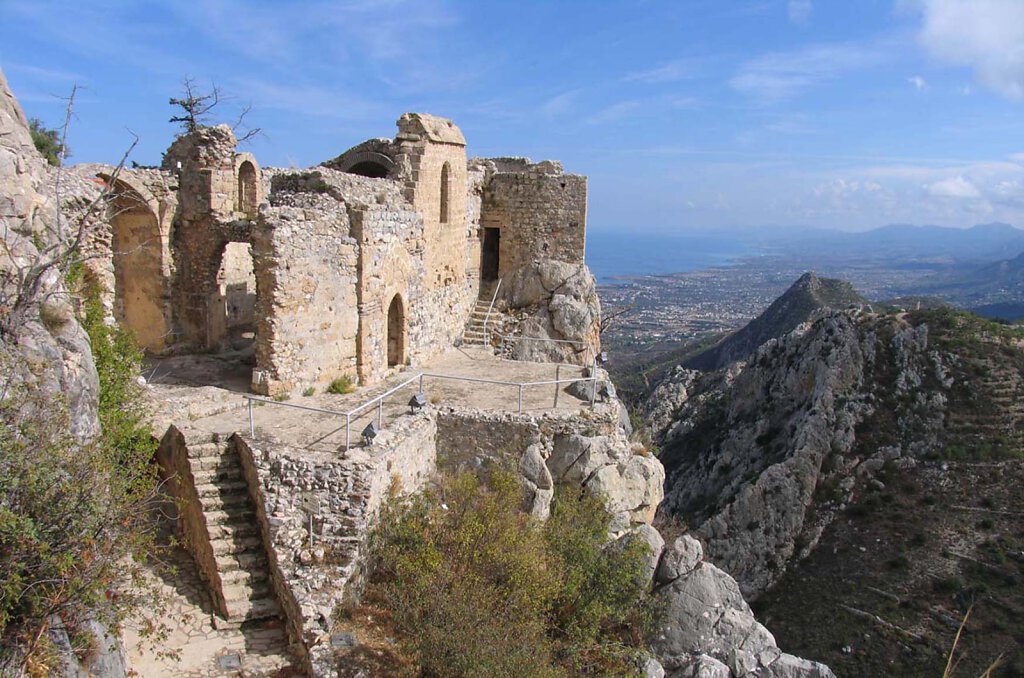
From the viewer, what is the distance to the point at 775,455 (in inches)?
1188

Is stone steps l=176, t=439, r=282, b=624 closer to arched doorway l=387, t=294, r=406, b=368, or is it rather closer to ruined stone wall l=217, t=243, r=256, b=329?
arched doorway l=387, t=294, r=406, b=368

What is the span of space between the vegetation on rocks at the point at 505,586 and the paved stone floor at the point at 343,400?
6.21ft

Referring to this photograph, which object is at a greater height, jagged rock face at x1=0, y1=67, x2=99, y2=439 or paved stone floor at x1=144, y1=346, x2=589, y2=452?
jagged rock face at x1=0, y1=67, x2=99, y2=439

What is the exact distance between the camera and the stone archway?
15.5 metres

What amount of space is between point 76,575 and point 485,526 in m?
5.33

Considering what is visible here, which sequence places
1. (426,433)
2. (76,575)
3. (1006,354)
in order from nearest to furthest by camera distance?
(76,575), (426,433), (1006,354)

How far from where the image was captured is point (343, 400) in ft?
43.2

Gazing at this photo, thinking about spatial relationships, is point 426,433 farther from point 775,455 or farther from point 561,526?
point 775,455

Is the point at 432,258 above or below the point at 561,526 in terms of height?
above

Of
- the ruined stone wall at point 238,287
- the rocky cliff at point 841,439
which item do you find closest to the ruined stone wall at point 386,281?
the ruined stone wall at point 238,287

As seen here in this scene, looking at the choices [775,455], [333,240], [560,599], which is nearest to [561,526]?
[560,599]

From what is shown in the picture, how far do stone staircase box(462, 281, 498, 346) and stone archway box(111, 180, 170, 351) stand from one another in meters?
7.56

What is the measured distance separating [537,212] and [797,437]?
16251mm

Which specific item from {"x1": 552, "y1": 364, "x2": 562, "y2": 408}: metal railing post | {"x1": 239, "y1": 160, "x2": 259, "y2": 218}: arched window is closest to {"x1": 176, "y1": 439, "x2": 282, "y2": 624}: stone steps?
{"x1": 552, "y1": 364, "x2": 562, "y2": 408}: metal railing post
